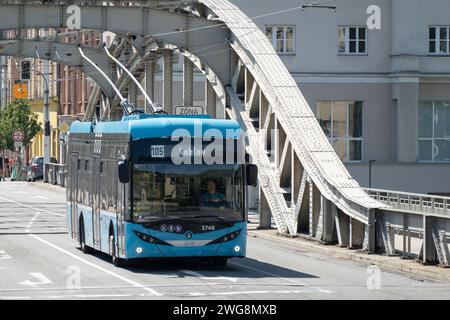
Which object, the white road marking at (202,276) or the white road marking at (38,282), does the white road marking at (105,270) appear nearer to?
the white road marking at (38,282)

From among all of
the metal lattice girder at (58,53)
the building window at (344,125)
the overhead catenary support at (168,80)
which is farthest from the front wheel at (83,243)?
the building window at (344,125)

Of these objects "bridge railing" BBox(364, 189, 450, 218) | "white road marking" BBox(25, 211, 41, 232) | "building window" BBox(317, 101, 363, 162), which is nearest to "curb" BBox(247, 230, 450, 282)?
"bridge railing" BBox(364, 189, 450, 218)

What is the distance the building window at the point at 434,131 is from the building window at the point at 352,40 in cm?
448

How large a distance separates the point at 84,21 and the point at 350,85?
23.3 m

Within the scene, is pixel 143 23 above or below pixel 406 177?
above

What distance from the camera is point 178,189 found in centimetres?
2278

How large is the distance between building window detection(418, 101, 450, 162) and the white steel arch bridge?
1972 centimetres

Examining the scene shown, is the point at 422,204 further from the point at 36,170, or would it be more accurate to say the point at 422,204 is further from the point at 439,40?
the point at 36,170

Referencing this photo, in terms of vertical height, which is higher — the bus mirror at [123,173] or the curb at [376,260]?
the bus mirror at [123,173]

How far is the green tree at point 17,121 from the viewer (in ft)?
290

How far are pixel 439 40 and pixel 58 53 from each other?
19055mm

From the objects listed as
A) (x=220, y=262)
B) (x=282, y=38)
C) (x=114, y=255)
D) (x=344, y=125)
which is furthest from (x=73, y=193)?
(x=344, y=125)

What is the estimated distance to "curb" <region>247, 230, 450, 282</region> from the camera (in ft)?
75.4

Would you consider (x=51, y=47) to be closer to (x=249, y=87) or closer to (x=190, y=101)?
(x=190, y=101)
